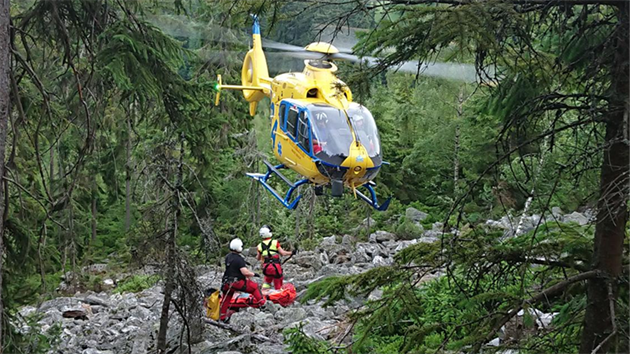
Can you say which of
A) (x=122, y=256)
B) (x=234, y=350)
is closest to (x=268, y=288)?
(x=234, y=350)

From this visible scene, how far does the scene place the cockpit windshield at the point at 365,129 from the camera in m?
11.2

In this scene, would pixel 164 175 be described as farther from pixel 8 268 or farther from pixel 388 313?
pixel 388 313

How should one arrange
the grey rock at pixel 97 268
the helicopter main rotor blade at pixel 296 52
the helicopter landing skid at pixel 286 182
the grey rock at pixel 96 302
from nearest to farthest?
the helicopter main rotor blade at pixel 296 52 → the helicopter landing skid at pixel 286 182 → the grey rock at pixel 96 302 → the grey rock at pixel 97 268

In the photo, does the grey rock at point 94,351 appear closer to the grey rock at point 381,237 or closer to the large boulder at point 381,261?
the large boulder at point 381,261

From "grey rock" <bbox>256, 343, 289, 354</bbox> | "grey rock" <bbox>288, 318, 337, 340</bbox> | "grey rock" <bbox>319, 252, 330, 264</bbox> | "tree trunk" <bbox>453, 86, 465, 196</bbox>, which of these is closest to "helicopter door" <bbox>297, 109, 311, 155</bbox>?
"grey rock" <bbox>288, 318, 337, 340</bbox>

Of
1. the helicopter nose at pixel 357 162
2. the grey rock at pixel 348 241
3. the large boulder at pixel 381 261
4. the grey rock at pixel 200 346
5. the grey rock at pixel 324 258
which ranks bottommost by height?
the grey rock at pixel 348 241

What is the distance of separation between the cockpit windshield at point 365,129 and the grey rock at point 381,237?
8.45 meters

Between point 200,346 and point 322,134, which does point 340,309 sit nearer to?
point 200,346

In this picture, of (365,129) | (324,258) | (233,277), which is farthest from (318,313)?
(324,258)

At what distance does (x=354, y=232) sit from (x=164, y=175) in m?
13.7

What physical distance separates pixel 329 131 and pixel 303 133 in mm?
476

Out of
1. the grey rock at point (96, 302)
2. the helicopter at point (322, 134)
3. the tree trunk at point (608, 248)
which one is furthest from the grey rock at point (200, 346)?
the tree trunk at point (608, 248)

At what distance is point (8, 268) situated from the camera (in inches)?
242

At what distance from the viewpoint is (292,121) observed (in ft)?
38.1
